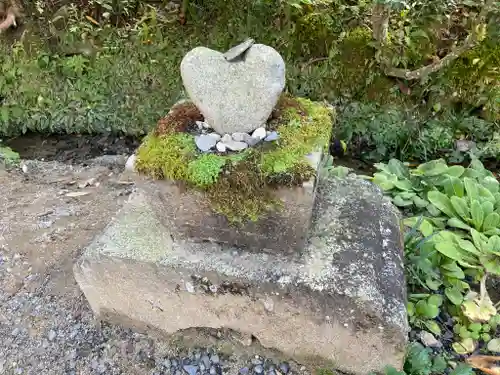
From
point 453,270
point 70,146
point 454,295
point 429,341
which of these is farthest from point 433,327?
point 70,146

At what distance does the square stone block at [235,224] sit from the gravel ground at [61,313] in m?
0.60

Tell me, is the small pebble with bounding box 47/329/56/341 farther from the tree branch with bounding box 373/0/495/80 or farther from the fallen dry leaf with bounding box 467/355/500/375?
the tree branch with bounding box 373/0/495/80

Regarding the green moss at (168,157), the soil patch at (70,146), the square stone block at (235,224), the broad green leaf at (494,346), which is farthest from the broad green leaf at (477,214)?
the soil patch at (70,146)

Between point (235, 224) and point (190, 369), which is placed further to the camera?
point (190, 369)

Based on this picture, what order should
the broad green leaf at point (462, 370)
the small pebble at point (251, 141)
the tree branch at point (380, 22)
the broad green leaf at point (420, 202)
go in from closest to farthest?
1. the small pebble at point (251, 141)
2. the broad green leaf at point (462, 370)
3. the broad green leaf at point (420, 202)
4. the tree branch at point (380, 22)

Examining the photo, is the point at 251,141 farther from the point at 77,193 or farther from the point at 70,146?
the point at 70,146

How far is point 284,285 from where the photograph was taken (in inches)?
71.7

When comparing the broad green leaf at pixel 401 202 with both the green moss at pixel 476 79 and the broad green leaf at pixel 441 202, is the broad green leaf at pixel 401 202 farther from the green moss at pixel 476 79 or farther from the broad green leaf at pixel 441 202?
the green moss at pixel 476 79

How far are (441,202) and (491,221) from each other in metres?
0.32

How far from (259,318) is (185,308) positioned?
0.35 meters

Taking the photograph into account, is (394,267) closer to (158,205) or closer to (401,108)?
(158,205)

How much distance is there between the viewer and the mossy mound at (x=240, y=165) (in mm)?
1649

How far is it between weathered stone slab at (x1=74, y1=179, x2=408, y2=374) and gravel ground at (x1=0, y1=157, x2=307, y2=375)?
14 centimetres

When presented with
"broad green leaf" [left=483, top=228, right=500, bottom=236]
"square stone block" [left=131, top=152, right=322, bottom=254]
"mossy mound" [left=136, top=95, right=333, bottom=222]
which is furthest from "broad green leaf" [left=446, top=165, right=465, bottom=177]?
"square stone block" [left=131, top=152, right=322, bottom=254]
